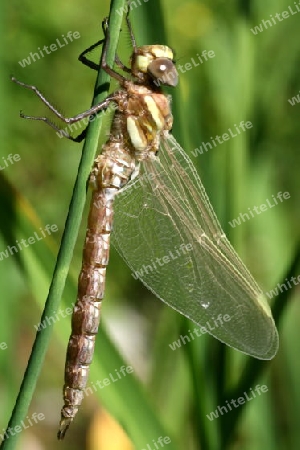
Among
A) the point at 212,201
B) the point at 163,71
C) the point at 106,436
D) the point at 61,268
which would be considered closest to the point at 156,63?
the point at 163,71

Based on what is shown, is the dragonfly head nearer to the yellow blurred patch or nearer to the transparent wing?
the transparent wing

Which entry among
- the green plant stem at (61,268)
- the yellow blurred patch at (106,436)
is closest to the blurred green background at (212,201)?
the yellow blurred patch at (106,436)

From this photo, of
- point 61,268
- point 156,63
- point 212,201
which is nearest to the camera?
point 61,268

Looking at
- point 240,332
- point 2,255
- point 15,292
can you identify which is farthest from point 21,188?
point 240,332

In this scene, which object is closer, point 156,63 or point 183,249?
point 156,63

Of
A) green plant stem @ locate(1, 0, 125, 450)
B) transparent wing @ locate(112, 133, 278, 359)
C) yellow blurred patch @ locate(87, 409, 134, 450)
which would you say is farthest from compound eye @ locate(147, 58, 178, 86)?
yellow blurred patch @ locate(87, 409, 134, 450)

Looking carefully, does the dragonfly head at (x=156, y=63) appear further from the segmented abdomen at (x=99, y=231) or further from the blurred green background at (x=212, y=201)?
the segmented abdomen at (x=99, y=231)

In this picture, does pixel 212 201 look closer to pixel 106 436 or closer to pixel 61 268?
pixel 61 268
